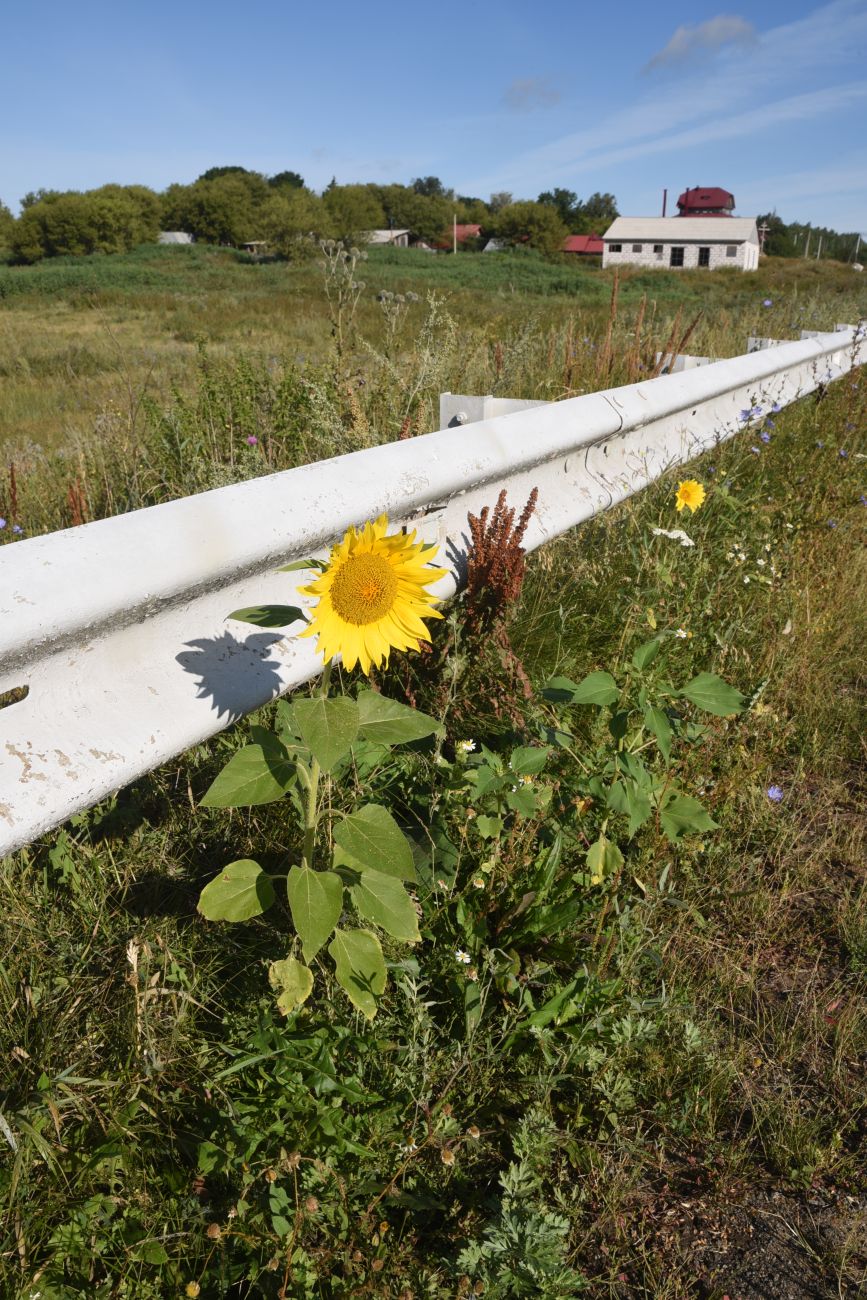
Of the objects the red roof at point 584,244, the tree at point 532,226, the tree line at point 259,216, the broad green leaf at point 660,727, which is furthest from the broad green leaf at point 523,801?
the red roof at point 584,244

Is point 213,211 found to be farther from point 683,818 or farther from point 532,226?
point 683,818

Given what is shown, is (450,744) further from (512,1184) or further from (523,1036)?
(512,1184)

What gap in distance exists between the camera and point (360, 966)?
5.66 ft

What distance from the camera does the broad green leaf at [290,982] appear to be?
5.50 feet

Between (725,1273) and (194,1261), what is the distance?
0.91 metres

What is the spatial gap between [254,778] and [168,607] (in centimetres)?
38

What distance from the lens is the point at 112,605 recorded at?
155cm

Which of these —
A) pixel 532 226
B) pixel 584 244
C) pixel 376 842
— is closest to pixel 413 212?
pixel 532 226

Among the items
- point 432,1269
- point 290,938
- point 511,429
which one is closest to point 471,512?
point 511,429

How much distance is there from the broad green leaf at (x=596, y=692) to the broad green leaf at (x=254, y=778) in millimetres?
717

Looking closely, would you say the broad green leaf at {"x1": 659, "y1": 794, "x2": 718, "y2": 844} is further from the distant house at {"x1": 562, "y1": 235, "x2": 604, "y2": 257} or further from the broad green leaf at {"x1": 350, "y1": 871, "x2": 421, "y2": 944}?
the distant house at {"x1": 562, "y1": 235, "x2": 604, "y2": 257}

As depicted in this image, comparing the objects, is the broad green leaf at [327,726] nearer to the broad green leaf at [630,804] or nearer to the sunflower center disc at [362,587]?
the sunflower center disc at [362,587]

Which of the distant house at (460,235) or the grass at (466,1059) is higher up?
the distant house at (460,235)

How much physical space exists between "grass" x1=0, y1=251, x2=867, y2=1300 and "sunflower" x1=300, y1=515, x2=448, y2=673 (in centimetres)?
50
